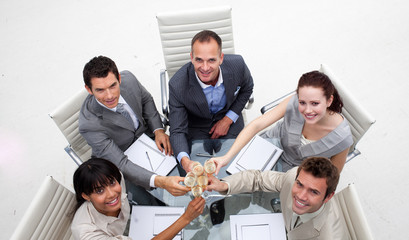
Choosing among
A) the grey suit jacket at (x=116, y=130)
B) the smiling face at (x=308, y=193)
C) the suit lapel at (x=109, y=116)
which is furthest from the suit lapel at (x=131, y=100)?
the smiling face at (x=308, y=193)

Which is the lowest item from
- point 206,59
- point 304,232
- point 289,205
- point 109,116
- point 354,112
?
point 304,232

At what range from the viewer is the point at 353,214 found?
1.76 meters

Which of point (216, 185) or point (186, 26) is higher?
point (186, 26)

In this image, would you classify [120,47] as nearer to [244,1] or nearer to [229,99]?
[244,1]

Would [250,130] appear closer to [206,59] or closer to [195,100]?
[195,100]

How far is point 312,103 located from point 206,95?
86 centimetres

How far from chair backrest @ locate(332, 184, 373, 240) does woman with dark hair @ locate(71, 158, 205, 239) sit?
2.82 ft

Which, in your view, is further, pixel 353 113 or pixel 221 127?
pixel 221 127

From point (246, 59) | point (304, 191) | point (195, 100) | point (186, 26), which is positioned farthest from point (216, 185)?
point (246, 59)

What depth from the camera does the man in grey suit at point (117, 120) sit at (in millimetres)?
2043

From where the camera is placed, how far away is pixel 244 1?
175 inches

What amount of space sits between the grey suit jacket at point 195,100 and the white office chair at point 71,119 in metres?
0.69

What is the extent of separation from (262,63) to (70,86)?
2446 mm

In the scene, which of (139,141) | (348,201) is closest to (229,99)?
(139,141)
